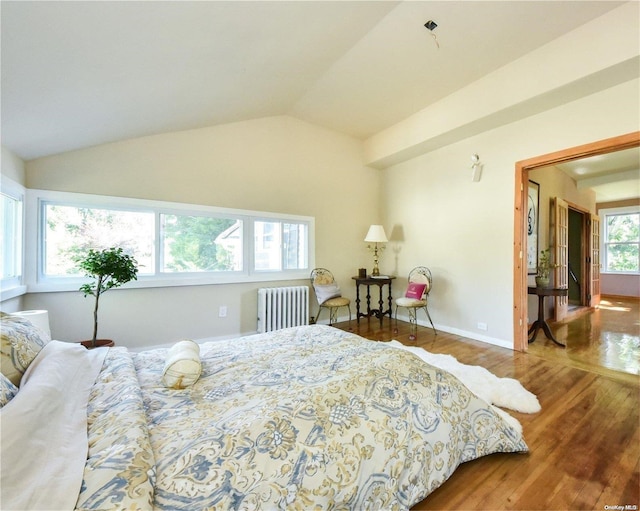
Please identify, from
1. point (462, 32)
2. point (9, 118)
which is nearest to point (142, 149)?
point (9, 118)

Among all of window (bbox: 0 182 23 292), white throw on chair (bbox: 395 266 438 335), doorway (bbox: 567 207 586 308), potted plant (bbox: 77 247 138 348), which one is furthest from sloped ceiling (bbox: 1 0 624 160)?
doorway (bbox: 567 207 586 308)

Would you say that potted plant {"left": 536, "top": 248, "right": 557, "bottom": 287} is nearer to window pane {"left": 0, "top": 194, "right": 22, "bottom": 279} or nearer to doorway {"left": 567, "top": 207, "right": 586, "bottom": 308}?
doorway {"left": 567, "top": 207, "right": 586, "bottom": 308}

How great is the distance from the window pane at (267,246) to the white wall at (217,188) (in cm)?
27

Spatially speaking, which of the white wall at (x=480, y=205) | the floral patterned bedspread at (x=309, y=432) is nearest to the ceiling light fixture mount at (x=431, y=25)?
the white wall at (x=480, y=205)

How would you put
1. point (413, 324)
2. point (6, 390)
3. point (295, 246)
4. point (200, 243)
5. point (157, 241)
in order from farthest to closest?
point (413, 324) < point (295, 246) < point (200, 243) < point (157, 241) < point (6, 390)

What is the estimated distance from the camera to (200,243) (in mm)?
3492

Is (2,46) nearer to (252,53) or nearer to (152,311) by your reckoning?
(252,53)

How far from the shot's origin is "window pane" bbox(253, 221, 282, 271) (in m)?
3.91

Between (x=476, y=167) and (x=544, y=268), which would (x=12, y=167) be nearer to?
(x=476, y=167)

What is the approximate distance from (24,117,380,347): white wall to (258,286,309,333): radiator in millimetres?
195

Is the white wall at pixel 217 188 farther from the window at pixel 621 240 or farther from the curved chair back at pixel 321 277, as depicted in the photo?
the window at pixel 621 240

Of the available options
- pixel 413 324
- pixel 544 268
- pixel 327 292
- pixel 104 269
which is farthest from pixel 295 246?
pixel 544 268

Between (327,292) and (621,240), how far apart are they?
794 centimetres

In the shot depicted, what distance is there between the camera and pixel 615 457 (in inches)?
61.1
